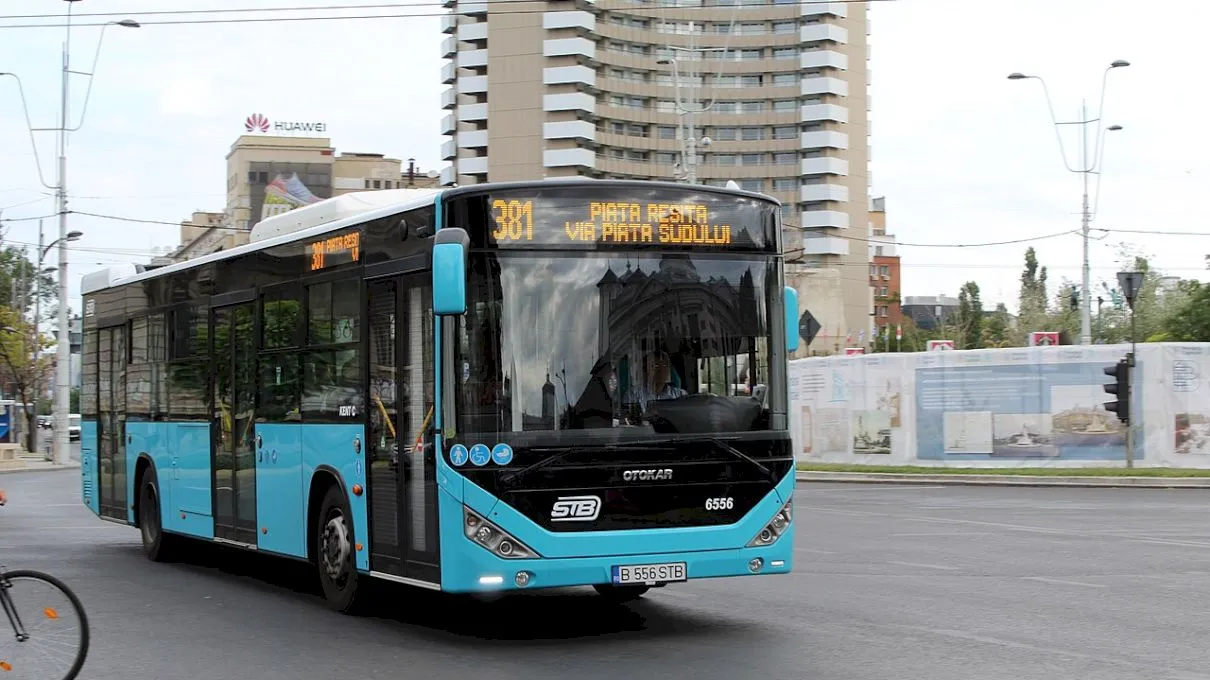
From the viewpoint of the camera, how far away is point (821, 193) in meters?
126

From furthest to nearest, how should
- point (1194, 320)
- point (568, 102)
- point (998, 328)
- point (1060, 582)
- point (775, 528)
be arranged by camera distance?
point (568, 102)
point (998, 328)
point (1194, 320)
point (1060, 582)
point (775, 528)

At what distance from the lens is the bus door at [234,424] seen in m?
13.4

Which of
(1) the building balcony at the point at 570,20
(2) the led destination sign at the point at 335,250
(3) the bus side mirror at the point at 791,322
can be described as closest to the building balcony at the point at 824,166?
(1) the building balcony at the point at 570,20

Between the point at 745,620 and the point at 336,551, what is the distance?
10.1 ft

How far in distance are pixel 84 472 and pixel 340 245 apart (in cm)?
886

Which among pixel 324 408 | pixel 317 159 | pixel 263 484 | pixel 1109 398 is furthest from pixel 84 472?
pixel 317 159

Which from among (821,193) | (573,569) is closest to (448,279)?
(573,569)

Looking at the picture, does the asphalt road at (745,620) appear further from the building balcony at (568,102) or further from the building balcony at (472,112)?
the building balcony at (472,112)

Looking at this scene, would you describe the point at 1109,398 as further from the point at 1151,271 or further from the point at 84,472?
the point at 1151,271

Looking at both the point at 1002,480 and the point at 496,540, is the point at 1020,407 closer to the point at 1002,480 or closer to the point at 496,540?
the point at 1002,480

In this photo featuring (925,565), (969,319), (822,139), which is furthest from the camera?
(822,139)

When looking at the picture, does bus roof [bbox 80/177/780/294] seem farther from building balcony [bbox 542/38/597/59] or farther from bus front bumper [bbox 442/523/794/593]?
building balcony [bbox 542/38/597/59]

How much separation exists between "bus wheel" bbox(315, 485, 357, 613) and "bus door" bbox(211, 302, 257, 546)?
1.61 metres

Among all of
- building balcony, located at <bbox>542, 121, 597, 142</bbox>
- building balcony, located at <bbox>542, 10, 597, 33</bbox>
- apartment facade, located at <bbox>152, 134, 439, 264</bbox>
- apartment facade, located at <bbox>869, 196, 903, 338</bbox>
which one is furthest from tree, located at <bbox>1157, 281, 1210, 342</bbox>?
apartment facade, located at <bbox>869, 196, 903, 338</bbox>
